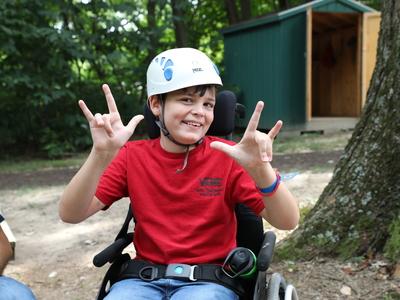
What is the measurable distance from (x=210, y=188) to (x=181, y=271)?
1.19ft

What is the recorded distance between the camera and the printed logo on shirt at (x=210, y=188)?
2.28 metres

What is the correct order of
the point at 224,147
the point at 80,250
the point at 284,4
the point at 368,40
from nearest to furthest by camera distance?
1. the point at 224,147
2. the point at 80,250
3. the point at 368,40
4. the point at 284,4

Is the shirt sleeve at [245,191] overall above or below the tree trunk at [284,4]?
below

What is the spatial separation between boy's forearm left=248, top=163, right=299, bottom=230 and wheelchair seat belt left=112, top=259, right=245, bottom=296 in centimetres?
30

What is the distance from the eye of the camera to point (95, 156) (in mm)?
2098

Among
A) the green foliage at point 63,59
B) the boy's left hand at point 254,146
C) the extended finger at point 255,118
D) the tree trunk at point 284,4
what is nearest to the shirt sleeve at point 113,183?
the boy's left hand at point 254,146

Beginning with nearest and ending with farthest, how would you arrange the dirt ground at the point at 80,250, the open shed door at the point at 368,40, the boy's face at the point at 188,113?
the boy's face at the point at 188,113 → the dirt ground at the point at 80,250 → the open shed door at the point at 368,40

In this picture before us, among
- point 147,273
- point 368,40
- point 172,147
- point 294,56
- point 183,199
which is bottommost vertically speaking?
point 147,273

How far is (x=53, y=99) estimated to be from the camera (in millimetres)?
10773

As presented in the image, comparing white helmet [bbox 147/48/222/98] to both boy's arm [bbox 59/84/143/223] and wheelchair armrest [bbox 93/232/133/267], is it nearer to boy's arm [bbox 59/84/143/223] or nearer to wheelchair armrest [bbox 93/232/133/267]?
boy's arm [bbox 59/84/143/223]

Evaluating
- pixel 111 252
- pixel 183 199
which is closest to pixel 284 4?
pixel 183 199

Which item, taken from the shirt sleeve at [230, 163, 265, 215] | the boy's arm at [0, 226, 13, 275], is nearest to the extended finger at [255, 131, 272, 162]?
the shirt sleeve at [230, 163, 265, 215]

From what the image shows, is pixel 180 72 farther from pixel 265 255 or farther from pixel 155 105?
pixel 265 255

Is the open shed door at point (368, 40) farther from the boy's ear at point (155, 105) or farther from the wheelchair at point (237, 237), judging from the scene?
the boy's ear at point (155, 105)
